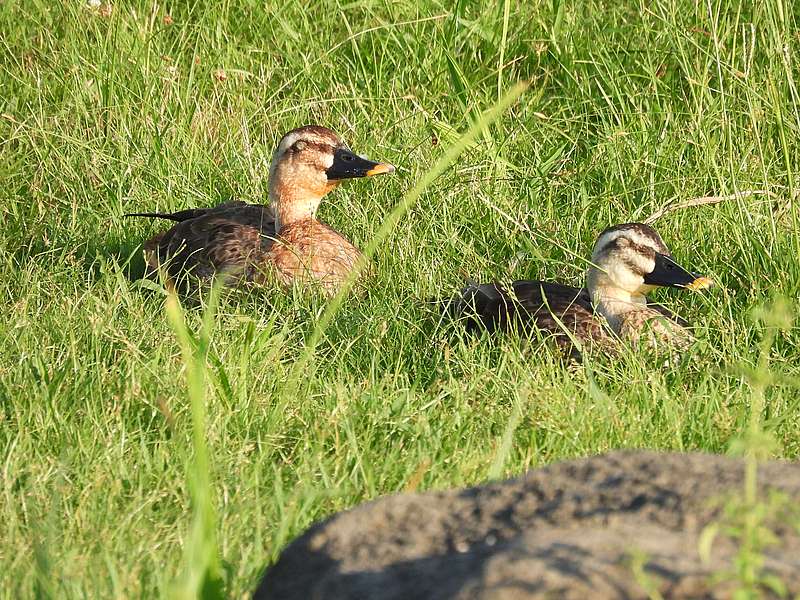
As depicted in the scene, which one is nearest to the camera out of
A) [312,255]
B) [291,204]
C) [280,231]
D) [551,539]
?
[551,539]

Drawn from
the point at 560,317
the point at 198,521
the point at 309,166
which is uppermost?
the point at 198,521

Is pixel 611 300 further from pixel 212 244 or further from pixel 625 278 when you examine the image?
pixel 212 244

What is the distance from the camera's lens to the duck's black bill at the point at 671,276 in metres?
5.41

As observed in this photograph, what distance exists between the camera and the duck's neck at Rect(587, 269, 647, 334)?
5555 mm

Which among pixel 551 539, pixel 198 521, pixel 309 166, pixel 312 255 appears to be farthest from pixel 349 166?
pixel 551 539

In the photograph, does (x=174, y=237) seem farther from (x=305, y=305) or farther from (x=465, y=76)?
(x=465, y=76)

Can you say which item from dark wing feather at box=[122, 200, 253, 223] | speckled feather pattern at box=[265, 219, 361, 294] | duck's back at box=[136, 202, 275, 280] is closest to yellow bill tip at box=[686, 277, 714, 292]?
speckled feather pattern at box=[265, 219, 361, 294]

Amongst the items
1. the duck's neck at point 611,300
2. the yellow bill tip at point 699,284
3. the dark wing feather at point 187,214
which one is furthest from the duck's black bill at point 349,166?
the yellow bill tip at point 699,284

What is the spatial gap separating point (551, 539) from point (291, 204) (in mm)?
4727

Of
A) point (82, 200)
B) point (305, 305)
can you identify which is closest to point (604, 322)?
point (305, 305)

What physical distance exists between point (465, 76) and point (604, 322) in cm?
254

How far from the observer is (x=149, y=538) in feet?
10.8

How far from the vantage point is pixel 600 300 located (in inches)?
221

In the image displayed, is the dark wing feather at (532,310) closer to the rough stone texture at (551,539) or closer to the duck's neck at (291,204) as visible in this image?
the duck's neck at (291,204)
